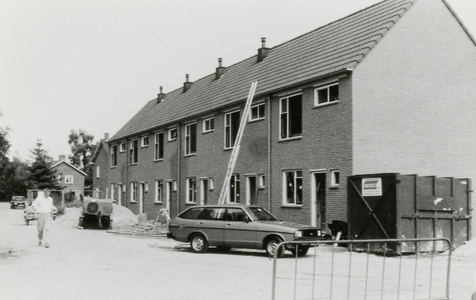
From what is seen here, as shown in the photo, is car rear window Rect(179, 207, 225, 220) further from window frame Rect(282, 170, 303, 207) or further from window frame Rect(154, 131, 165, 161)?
window frame Rect(154, 131, 165, 161)

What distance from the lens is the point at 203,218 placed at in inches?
690

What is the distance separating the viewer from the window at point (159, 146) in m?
36.3

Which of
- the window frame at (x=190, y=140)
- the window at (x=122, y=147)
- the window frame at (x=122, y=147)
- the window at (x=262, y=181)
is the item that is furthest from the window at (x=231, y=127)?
the window at (x=122, y=147)

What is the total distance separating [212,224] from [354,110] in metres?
6.58

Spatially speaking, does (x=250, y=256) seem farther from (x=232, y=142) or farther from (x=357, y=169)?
(x=232, y=142)

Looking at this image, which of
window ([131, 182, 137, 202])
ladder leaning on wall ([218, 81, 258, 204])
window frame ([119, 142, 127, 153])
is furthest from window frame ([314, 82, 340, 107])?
window frame ([119, 142, 127, 153])

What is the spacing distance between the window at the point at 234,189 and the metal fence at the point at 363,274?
871cm

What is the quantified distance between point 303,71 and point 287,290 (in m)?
14.1

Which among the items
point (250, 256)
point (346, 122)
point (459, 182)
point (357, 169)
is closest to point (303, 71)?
point (346, 122)

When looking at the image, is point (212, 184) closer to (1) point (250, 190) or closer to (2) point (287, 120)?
(1) point (250, 190)

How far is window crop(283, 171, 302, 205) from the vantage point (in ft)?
73.3

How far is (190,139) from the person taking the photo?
32.2 meters

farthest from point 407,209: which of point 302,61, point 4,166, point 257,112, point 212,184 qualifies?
point 4,166

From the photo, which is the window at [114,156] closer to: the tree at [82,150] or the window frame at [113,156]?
the window frame at [113,156]
